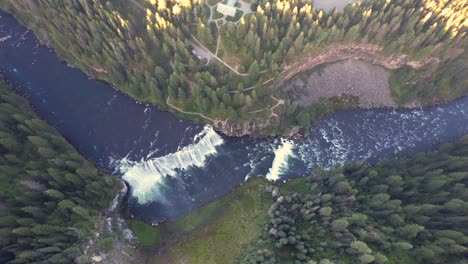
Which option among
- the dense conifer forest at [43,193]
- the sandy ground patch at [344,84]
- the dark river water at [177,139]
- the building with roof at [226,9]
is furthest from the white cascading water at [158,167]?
the building with roof at [226,9]

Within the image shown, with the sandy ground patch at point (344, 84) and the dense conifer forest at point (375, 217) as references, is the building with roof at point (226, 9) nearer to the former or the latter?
the sandy ground patch at point (344, 84)

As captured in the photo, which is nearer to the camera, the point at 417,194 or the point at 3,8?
the point at 417,194

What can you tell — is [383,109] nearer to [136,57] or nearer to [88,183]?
[136,57]

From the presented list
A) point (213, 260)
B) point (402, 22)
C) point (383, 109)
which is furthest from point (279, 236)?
point (402, 22)

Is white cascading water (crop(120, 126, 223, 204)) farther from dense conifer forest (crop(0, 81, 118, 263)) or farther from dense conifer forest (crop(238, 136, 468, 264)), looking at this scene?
dense conifer forest (crop(238, 136, 468, 264))

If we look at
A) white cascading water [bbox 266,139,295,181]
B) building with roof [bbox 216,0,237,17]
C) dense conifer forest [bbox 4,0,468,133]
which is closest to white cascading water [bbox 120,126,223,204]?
dense conifer forest [bbox 4,0,468,133]
